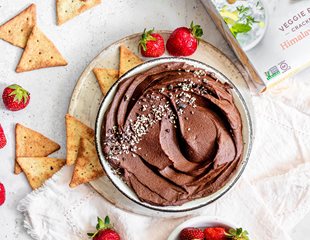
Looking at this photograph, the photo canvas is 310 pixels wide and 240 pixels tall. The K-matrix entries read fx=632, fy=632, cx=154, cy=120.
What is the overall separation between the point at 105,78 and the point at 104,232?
0.62 meters

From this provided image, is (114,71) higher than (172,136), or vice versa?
(114,71)

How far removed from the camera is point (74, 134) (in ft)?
8.47

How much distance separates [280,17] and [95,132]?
2.76 feet

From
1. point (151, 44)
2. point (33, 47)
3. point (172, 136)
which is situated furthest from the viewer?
point (33, 47)

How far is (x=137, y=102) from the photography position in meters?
2.30

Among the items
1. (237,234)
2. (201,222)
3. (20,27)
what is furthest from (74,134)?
(237,234)

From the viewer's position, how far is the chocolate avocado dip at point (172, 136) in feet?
7.53

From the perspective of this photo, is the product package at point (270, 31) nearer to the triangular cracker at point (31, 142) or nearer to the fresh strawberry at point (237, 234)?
the fresh strawberry at point (237, 234)

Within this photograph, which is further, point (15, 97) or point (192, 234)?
point (15, 97)

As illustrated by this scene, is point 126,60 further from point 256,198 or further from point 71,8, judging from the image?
point 256,198

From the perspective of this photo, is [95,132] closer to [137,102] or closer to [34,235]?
[137,102]

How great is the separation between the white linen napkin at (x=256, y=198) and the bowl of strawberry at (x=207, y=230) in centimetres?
7

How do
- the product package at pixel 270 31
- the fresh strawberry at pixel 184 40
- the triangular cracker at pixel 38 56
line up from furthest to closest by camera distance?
the triangular cracker at pixel 38 56
the fresh strawberry at pixel 184 40
the product package at pixel 270 31

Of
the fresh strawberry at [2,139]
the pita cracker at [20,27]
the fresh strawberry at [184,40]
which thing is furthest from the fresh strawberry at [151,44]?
the fresh strawberry at [2,139]
